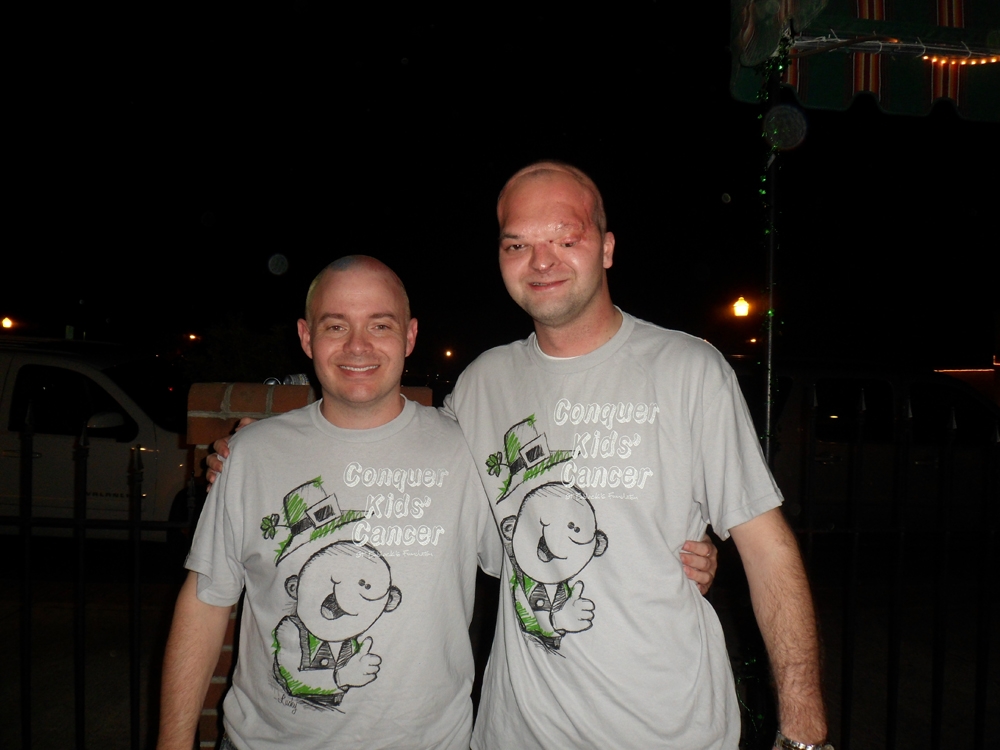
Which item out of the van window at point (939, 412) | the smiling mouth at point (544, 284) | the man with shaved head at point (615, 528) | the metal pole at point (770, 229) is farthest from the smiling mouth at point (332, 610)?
the van window at point (939, 412)

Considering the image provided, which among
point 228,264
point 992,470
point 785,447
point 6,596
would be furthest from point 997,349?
point 228,264

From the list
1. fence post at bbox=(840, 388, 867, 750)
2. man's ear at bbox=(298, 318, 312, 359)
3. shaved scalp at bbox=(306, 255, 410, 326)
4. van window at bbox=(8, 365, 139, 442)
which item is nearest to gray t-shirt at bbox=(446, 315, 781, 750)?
shaved scalp at bbox=(306, 255, 410, 326)

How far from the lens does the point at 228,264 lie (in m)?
31.3

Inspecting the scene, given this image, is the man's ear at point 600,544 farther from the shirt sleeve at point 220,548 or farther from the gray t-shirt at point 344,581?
the shirt sleeve at point 220,548

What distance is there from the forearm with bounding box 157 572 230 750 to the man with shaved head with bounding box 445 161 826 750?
0.80 m

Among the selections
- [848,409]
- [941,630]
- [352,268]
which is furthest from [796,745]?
[848,409]

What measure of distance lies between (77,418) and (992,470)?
672 centimetres

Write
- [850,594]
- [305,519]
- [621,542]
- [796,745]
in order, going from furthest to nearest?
[850,594]
[305,519]
[621,542]
[796,745]

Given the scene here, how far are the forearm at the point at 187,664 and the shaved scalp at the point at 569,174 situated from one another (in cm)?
152

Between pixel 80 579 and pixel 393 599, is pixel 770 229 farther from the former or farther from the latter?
pixel 80 579

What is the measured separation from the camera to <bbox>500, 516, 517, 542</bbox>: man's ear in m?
1.90

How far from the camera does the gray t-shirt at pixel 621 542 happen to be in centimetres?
175

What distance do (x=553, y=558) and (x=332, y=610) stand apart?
2.02ft

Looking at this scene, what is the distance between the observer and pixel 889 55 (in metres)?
3.40
